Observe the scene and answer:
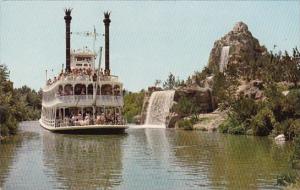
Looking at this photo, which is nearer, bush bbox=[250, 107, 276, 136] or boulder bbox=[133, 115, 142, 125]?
bush bbox=[250, 107, 276, 136]

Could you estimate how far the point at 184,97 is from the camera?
51562mm

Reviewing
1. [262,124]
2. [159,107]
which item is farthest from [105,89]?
[159,107]

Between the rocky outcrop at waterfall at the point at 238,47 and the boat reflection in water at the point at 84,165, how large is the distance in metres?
43.0

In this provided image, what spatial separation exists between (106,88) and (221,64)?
33.7 metres

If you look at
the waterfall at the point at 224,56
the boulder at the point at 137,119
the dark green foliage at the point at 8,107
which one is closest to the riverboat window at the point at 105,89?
the dark green foliage at the point at 8,107

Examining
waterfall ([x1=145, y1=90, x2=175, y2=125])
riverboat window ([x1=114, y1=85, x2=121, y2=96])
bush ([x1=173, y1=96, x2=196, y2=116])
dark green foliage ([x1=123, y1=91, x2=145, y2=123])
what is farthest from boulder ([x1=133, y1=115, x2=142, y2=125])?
riverboat window ([x1=114, y1=85, x2=121, y2=96])

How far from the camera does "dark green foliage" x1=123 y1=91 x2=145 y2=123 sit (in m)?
67.0

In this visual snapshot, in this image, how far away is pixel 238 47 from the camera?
66.9m

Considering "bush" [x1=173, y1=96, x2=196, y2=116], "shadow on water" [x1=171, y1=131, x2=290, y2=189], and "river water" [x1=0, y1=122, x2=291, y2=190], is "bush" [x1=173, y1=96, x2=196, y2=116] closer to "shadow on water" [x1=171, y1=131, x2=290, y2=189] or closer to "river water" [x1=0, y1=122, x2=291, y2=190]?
"shadow on water" [x1=171, y1=131, x2=290, y2=189]

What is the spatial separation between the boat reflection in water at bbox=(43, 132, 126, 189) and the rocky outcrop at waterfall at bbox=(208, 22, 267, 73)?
42986 mm

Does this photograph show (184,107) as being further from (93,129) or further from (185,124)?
(93,129)

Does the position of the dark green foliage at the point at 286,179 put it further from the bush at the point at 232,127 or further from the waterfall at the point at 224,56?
the waterfall at the point at 224,56

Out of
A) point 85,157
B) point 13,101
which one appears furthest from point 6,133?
point 85,157

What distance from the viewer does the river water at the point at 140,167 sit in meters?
13.7
